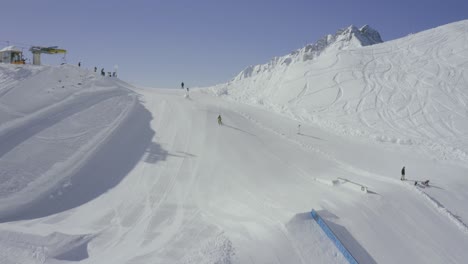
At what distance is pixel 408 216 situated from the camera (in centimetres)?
1747

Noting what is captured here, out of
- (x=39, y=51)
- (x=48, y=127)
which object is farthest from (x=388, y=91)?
(x=39, y=51)

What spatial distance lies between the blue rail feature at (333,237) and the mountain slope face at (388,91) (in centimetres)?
1581

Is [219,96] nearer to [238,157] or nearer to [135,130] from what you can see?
[135,130]

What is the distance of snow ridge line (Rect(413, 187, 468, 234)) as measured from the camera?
56.7ft

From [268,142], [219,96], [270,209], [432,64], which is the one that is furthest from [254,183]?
[432,64]

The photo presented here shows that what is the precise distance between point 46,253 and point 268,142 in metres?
17.1

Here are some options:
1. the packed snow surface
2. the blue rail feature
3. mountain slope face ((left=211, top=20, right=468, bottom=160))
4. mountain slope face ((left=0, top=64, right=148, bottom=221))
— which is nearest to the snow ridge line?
the packed snow surface

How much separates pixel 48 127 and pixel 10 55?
63.7 ft

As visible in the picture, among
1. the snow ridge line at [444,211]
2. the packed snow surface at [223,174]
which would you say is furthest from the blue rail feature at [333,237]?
the snow ridge line at [444,211]

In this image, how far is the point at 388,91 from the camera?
134 ft

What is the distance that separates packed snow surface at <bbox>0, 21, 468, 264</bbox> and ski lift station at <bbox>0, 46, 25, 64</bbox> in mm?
5528

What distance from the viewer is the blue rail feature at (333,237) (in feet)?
45.2

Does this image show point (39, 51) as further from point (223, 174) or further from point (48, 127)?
point (223, 174)

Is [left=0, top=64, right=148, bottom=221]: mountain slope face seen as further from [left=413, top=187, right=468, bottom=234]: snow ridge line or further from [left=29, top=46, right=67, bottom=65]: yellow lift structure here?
[left=413, top=187, right=468, bottom=234]: snow ridge line
